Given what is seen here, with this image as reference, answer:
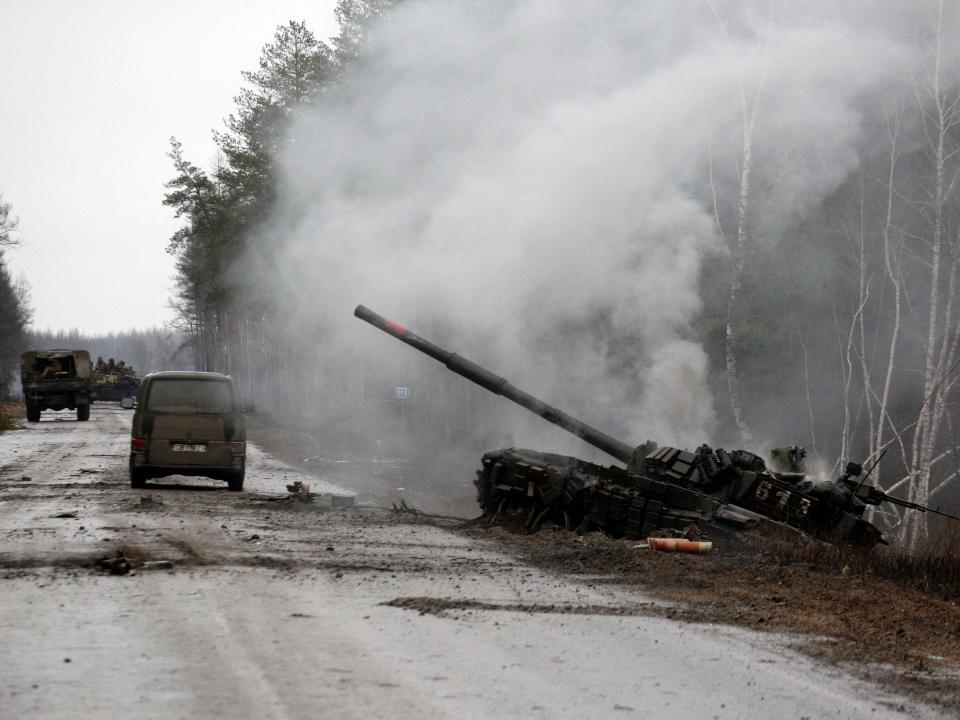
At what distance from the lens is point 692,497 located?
12.6m

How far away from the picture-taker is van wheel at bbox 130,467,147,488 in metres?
17.4

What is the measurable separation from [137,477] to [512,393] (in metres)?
5.82

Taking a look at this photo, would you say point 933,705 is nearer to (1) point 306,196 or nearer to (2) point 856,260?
(2) point 856,260

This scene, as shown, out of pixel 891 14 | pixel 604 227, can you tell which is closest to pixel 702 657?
pixel 604 227

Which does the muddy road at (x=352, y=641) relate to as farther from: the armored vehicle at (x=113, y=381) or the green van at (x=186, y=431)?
Result: the armored vehicle at (x=113, y=381)

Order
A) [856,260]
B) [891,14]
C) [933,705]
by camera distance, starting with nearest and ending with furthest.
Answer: [933,705]
[891,14]
[856,260]

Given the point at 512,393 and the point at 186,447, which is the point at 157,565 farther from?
the point at 186,447

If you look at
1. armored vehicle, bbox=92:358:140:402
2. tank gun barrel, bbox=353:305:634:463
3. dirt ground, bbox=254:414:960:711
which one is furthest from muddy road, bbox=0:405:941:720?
armored vehicle, bbox=92:358:140:402

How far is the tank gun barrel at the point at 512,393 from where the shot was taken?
14.2m

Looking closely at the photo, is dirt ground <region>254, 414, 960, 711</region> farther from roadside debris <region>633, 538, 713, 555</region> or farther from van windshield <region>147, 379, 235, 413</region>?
van windshield <region>147, 379, 235, 413</region>

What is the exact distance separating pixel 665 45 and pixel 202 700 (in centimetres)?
2022

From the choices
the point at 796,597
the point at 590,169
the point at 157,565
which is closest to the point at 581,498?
the point at 796,597

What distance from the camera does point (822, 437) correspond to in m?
32.3

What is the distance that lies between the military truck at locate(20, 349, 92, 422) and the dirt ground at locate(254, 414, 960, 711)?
101 feet
